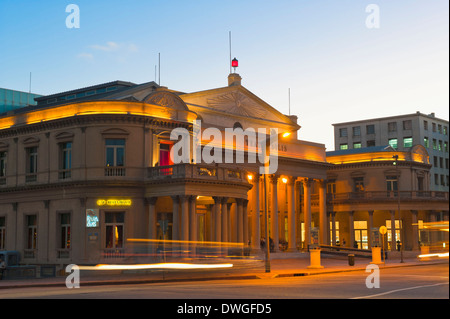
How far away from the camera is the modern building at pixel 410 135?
107 metres

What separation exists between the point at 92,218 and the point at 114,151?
4.84 meters

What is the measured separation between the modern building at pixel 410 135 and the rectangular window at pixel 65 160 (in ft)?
242

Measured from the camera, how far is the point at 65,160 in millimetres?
44281

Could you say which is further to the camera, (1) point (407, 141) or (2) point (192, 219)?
(1) point (407, 141)

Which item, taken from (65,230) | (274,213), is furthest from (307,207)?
(65,230)

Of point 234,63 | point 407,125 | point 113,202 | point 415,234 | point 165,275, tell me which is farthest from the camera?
point 407,125

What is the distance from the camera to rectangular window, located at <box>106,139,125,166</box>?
42938 millimetres

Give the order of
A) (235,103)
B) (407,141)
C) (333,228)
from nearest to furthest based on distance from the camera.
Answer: (235,103) < (333,228) < (407,141)

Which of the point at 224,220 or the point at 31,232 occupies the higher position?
the point at 224,220

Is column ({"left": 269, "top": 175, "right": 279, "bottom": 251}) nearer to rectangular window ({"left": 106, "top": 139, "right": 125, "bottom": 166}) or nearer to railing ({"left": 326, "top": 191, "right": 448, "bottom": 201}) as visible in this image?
railing ({"left": 326, "top": 191, "right": 448, "bottom": 201})

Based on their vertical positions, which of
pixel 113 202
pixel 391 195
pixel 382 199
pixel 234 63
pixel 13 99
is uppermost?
pixel 13 99

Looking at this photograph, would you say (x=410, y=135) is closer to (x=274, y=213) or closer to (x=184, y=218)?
(x=274, y=213)

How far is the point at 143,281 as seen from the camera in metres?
32.7
